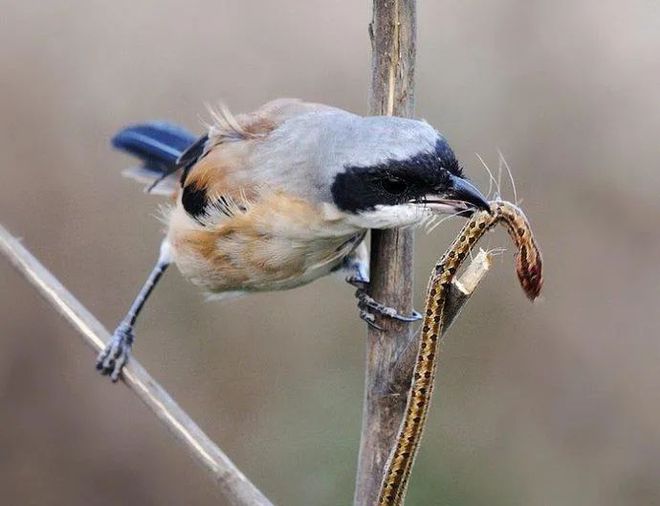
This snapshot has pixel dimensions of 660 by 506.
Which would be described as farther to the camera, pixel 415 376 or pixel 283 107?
pixel 283 107

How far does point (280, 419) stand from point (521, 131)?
5.09 ft

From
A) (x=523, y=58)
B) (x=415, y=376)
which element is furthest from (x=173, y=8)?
(x=415, y=376)

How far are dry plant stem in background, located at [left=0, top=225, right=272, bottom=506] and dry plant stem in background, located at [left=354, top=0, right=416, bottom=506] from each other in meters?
0.23

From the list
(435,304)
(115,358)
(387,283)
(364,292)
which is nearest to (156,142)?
(115,358)

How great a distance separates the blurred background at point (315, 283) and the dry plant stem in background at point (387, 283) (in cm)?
175

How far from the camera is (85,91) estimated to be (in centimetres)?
474

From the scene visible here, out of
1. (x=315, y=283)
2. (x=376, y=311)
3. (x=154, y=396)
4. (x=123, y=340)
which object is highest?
(x=376, y=311)

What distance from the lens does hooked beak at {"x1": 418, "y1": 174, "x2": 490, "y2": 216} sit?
213 cm

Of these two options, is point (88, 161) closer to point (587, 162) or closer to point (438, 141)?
point (587, 162)

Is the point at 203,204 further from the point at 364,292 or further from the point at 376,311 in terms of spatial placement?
the point at 376,311

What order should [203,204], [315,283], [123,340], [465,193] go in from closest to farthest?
[465,193] < [203,204] < [123,340] < [315,283]

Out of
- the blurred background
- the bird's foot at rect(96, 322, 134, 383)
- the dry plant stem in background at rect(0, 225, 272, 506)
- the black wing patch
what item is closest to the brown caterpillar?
the dry plant stem in background at rect(0, 225, 272, 506)

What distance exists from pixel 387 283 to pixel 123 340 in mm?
1175

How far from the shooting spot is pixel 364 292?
8.21ft
